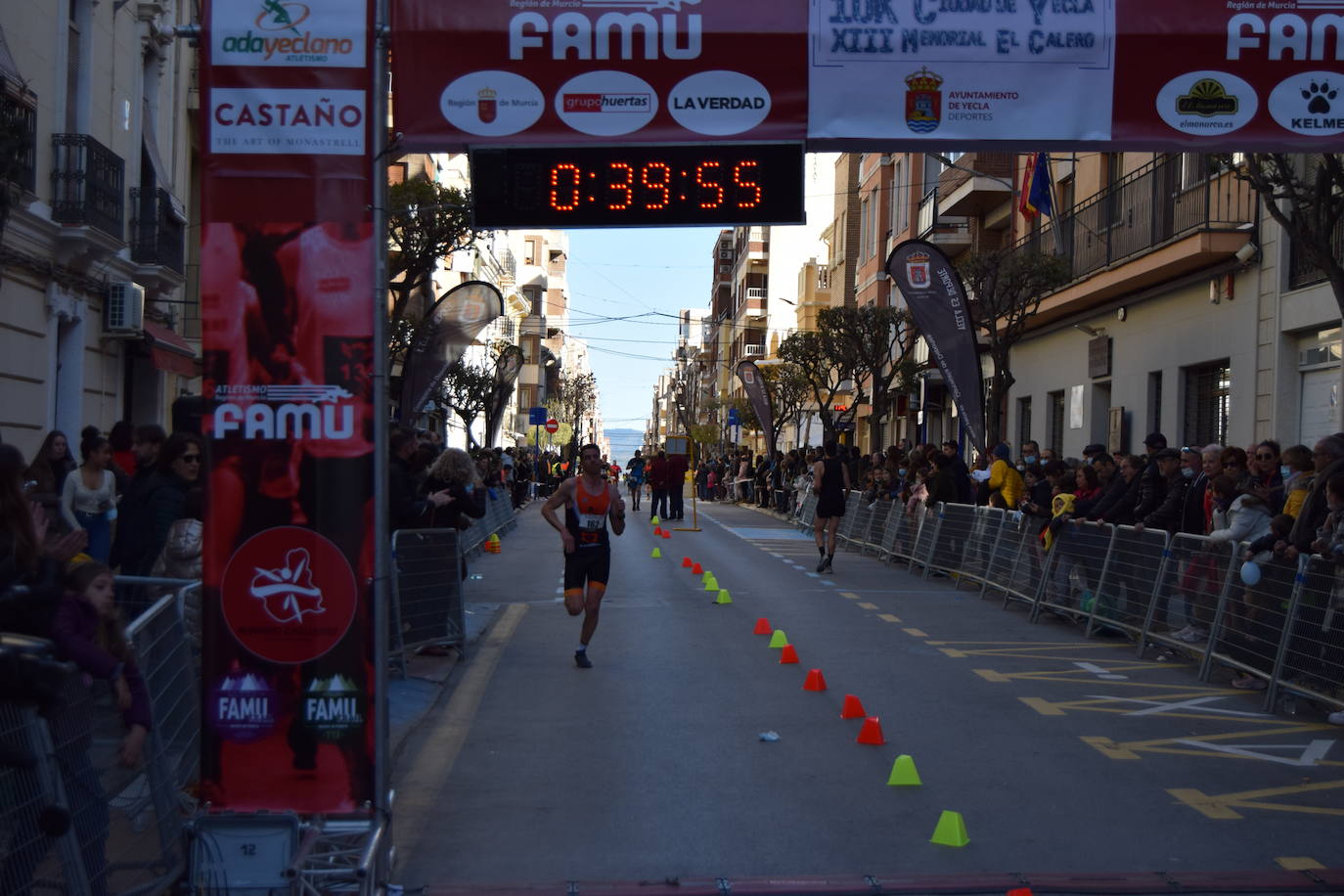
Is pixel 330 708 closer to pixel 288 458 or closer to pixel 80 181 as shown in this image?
pixel 288 458

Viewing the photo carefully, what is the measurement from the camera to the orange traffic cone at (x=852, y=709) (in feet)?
30.1

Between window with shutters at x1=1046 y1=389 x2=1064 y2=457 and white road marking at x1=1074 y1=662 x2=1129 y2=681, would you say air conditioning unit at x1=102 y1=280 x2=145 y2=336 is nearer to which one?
white road marking at x1=1074 y1=662 x2=1129 y2=681

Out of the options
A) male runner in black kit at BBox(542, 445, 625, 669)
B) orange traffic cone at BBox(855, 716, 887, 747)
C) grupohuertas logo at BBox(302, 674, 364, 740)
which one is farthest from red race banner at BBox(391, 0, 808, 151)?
male runner in black kit at BBox(542, 445, 625, 669)

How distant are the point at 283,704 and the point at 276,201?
1974 mm

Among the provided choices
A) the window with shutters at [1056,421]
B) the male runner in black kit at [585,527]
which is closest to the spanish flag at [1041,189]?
the window with shutters at [1056,421]

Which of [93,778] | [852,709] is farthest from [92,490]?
[93,778]

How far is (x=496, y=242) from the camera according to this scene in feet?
277

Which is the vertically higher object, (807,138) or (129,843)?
(807,138)

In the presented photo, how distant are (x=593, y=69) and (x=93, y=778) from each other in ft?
12.1

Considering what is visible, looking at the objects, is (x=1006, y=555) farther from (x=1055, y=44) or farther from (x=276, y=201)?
(x=276, y=201)

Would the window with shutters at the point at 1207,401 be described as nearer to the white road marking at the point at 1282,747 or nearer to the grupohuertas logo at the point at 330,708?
the white road marking at the point at 1282,747

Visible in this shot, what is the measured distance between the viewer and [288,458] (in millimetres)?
5555

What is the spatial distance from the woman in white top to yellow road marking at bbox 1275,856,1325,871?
8637 mm

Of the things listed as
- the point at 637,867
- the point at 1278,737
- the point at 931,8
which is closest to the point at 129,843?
the point at 637,867
